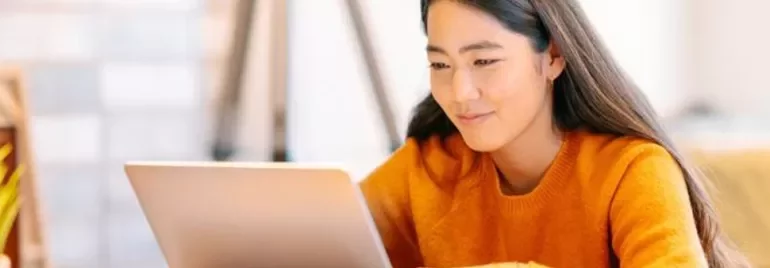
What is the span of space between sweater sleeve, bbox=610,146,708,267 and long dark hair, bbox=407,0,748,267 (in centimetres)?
5

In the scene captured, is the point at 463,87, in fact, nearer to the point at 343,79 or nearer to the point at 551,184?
the point at 551,184

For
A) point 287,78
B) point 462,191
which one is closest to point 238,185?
point 462,191

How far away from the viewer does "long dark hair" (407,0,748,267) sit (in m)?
1.10

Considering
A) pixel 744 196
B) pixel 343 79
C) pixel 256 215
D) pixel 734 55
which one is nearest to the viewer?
pixel 256 215

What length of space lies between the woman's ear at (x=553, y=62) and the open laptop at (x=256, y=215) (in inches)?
12.0

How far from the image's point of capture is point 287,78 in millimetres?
1735

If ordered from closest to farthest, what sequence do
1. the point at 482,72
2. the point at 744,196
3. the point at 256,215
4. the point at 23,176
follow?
the point at 256,215 → the point at 482,72 → the point at 23,176 → the point at 744,196

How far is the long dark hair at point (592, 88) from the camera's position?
1.10 meters

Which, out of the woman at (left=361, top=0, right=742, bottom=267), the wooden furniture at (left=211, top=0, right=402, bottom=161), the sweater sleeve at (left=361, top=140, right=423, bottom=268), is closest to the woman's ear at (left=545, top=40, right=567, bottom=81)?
the woman at (left=361, top=0, right=742, bottom=267)

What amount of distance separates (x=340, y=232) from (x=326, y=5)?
1.03 m

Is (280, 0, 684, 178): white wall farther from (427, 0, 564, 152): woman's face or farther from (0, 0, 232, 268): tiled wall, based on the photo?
(427, 0, 564, 152): woman's face

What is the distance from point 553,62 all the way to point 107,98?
0.92 meters

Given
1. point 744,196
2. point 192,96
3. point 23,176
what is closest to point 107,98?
point 192,96

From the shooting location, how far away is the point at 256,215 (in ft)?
3.22
